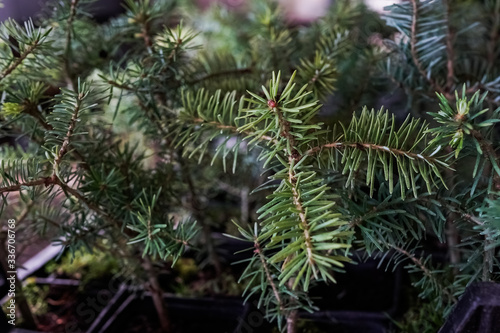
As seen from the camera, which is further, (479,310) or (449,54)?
(449,54)

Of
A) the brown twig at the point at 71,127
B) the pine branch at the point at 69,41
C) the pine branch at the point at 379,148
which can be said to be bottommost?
the pine branch at the point at 379,148

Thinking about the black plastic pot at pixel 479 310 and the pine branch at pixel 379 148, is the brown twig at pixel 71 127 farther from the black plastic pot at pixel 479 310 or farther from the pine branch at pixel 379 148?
the black plastic pot at pixel 479 310

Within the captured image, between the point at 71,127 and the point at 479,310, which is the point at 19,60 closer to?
the point at 71,127

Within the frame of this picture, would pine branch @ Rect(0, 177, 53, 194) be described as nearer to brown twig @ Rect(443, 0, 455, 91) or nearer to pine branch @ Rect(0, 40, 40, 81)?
pine branch @ Rect(0, 40, 40, 81)

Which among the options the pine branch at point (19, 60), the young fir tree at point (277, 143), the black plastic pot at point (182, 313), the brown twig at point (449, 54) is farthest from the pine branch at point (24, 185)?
the brown twig at point (449, 54)

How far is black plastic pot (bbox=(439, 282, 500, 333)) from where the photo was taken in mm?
310

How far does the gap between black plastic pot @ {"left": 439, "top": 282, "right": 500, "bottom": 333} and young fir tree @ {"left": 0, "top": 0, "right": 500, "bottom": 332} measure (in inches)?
1.7

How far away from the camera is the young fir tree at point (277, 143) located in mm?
341

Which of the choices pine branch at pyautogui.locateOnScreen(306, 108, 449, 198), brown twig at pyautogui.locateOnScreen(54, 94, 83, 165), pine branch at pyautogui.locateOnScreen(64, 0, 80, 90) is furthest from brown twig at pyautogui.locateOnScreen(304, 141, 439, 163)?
pine branch at pyautogui.locateOnScreen(64, 0, 80, 90)

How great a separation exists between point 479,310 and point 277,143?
183mm

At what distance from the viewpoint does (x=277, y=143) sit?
0.35m

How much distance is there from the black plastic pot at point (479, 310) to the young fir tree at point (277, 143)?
42mm

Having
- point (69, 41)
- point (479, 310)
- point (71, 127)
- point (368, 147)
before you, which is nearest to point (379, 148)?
point (368, 147)

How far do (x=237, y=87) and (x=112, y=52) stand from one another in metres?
0.17
